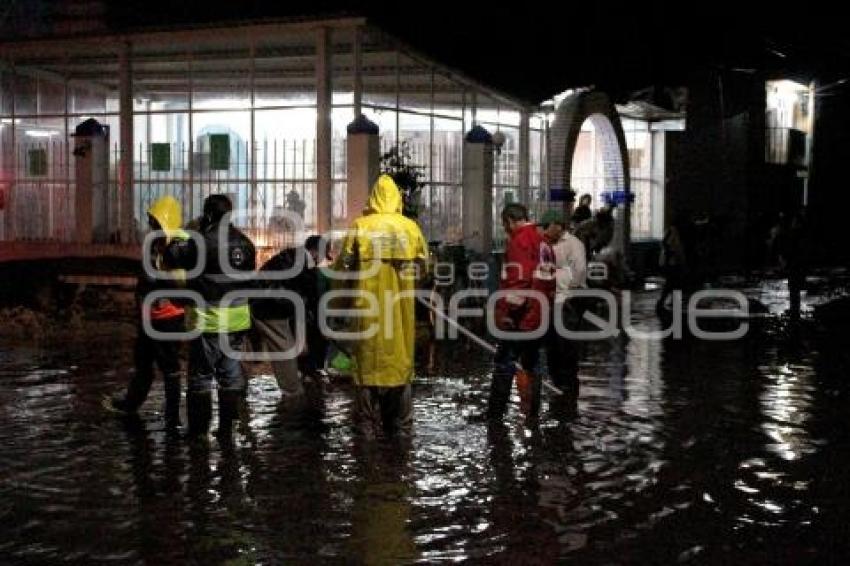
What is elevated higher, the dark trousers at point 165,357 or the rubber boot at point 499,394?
the dark trousers at point 165,357

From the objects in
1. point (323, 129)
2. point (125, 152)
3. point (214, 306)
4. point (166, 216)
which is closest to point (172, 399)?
point (214, 306)

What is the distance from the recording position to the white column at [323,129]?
17.3 meters

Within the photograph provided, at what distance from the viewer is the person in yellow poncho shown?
8250 mm

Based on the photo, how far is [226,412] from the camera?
8.75 m

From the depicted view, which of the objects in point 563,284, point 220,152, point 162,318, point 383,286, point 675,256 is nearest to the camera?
point 383,286

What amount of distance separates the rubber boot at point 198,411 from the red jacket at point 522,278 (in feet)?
7.97

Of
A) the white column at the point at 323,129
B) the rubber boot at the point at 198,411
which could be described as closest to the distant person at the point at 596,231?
the white column at the point at 323,129

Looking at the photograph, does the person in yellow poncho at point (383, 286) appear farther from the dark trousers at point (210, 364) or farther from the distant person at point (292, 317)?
the distant person at point (292, 317)

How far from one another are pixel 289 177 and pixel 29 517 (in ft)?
39.3

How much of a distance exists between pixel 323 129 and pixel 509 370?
887cm

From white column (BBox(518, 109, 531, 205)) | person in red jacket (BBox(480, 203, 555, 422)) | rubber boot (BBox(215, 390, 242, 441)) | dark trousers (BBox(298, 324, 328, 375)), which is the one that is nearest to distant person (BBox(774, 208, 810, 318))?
white column (BBox(518, 109, 531, 205))

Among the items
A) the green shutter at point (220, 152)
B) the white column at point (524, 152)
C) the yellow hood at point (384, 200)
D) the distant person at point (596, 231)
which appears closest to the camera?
the yellow hood at point (384, 200)

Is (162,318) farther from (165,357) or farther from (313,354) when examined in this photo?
(313,354)

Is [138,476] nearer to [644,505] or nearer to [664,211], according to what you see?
[644,505]
